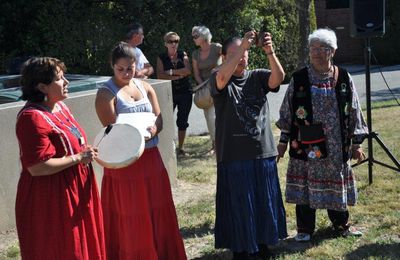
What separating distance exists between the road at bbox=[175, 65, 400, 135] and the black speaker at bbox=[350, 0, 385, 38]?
4.46m

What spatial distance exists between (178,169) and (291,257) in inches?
133

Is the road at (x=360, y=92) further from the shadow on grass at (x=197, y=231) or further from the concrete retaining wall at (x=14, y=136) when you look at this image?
the shadow on grass at (x=197, y=231)

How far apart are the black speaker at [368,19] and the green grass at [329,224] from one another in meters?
1.66

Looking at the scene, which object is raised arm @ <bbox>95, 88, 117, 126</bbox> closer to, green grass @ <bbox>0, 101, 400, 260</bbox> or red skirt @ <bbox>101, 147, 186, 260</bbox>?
red skirt @ <bbox>101, 147, 186, 260</bbox>

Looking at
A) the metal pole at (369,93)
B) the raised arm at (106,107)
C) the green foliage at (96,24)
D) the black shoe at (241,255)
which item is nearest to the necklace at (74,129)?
the raised arm at (106,107)

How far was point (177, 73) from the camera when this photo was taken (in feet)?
27.5

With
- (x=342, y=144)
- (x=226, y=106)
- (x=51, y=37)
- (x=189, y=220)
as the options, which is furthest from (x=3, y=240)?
(x=51, y=37)

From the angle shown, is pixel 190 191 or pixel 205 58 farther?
pixel 205 58

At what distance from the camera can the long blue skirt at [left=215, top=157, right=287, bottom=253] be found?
4422mm

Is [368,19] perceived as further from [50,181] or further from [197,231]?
[50,181]

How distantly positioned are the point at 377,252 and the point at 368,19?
2.83m

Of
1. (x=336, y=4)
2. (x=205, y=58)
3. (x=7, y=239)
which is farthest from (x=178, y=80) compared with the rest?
(x=336, y=4)

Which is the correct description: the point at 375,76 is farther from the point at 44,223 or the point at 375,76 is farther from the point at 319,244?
the point at 44,223

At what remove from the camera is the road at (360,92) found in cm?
1165
